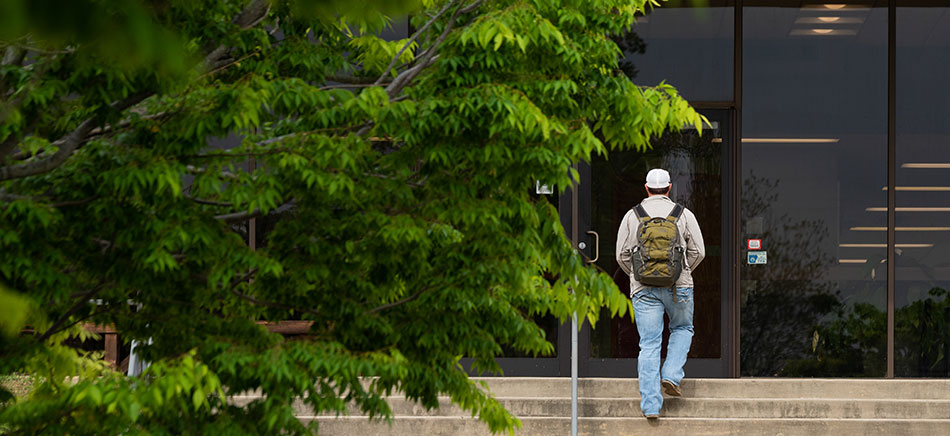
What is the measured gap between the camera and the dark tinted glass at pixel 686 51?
9.66m

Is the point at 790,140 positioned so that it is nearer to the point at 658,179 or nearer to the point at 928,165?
the point at 928,165

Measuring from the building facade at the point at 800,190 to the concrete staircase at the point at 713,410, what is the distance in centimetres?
76

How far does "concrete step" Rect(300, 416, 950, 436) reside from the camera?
793cm

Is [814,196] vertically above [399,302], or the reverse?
[814,196]

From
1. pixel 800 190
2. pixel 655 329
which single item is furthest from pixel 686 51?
pixel 655 329

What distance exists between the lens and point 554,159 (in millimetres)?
3762

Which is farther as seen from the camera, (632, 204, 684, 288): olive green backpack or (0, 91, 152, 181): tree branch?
(632, 204, 684, 288): olive green backpack

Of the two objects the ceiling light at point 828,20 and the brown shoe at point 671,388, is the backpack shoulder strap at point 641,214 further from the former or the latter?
the ceiling light at point 828,20

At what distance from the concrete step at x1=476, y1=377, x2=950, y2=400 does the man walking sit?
0.72 meters

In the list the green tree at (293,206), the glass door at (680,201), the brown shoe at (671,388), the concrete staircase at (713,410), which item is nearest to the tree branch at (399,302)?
the green tree at (293,206)

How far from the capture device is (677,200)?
31.8ft

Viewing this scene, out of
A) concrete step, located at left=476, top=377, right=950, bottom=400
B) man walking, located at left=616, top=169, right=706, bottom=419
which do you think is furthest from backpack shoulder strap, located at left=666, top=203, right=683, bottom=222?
concrete step, located at left=476, top=377, right=950, bottom=400

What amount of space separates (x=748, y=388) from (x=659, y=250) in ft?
6.38

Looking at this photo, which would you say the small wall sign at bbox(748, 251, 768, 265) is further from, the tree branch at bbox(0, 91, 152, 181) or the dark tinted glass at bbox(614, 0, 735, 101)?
the tree branch at bbox(0, 91, 152, 181)
